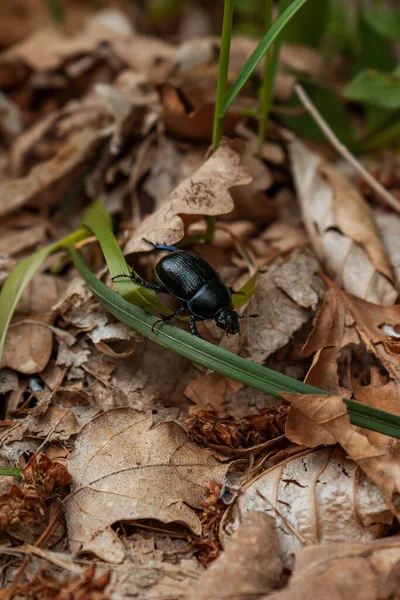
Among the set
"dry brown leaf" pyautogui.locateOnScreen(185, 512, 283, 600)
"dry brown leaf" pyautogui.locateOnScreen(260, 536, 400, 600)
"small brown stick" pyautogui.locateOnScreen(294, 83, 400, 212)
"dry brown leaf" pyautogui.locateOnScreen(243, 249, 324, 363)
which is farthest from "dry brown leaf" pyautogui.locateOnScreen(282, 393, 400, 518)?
"small brown stick" pyautogui.locateOnScreen(294, 83, 400, 212)

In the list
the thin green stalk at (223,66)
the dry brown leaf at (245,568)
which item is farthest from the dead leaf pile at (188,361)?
the thin green stalk at (223,66)

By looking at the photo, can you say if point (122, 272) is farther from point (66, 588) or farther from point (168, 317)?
point (66, 588)

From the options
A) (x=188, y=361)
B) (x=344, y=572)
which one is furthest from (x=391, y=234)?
(x=344, y=572)

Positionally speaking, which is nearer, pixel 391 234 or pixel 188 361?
pixel 188 361

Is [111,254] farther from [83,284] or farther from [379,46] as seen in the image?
[379,46]

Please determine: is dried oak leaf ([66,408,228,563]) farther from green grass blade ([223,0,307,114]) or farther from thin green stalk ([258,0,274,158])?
thin green stalk ([258,0,274,158])

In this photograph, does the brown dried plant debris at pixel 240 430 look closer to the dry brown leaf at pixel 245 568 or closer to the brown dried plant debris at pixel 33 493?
the dry brown leaf at pixel 245 568
